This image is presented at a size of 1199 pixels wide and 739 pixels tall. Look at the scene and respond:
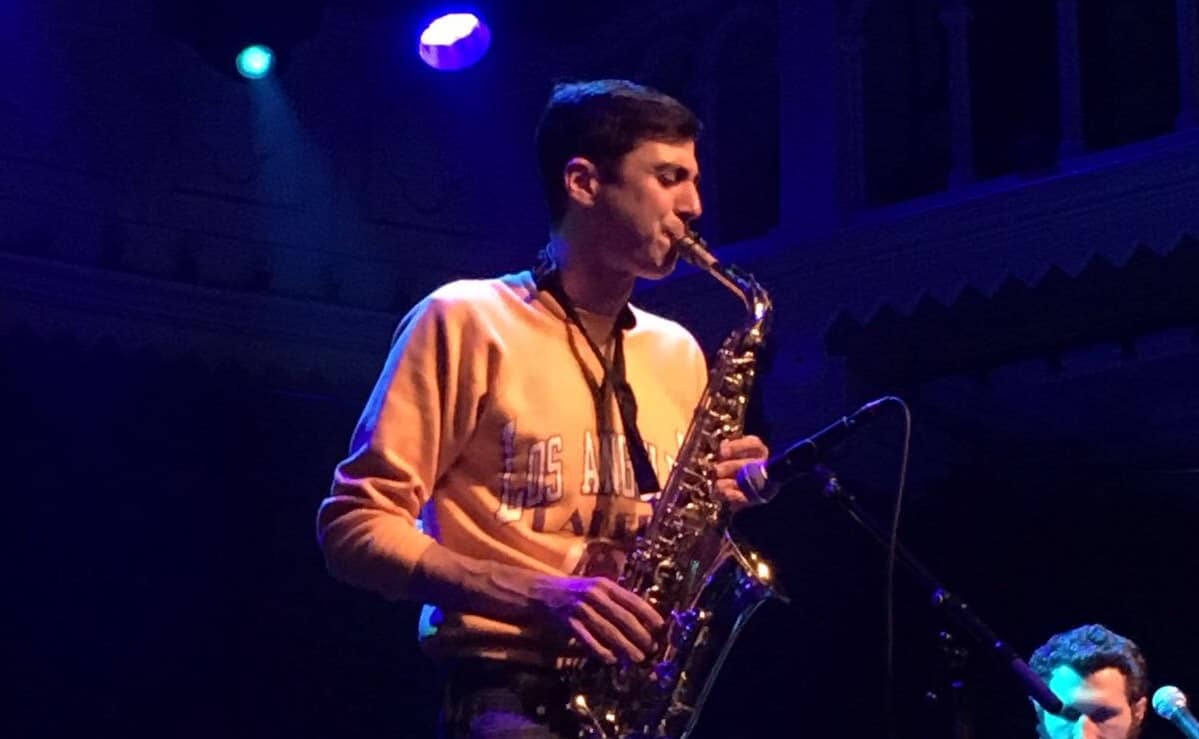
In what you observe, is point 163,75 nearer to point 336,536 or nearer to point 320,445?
point 320,445

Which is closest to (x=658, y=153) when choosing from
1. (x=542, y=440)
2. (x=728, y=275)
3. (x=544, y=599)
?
(x=728, y=275)

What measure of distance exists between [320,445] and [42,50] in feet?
7.70

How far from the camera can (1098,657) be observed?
490 cm

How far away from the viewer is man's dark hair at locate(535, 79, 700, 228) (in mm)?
2770

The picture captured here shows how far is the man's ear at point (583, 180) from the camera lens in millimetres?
2779

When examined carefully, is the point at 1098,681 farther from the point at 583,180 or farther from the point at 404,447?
the point at 404,447

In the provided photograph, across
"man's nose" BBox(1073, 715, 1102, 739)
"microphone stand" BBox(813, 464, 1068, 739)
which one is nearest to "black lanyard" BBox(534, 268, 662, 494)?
"microphone stand" BBox(813, 464, 1068, 739)

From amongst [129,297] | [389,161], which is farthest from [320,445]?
[389,161]

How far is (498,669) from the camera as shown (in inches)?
97.0

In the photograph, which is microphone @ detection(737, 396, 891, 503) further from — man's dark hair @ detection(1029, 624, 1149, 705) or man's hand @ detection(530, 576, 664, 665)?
man's dark hair @ detection(1029, 624, 1149, 705)

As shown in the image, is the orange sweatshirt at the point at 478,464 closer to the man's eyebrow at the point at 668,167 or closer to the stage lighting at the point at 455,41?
the man's eyebrow at the point at 668,167

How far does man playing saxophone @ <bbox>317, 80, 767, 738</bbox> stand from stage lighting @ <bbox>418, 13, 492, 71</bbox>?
4.31m

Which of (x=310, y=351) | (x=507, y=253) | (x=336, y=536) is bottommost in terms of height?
(x=336, y=536)

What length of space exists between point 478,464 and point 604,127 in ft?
2.05
